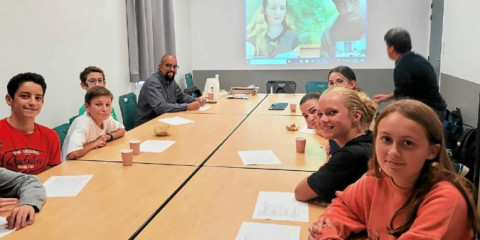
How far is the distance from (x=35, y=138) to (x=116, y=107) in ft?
8.25

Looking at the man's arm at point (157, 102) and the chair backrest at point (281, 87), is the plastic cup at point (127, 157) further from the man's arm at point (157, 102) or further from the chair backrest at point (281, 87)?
the chair backrest at point (281, 87)

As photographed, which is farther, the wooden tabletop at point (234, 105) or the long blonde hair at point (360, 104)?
the wooden tabletop at point (234, 105)

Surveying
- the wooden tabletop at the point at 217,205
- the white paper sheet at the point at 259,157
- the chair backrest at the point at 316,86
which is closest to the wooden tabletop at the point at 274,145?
the white paper sheet at the point at 259,157

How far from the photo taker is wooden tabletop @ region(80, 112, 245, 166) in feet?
7.75

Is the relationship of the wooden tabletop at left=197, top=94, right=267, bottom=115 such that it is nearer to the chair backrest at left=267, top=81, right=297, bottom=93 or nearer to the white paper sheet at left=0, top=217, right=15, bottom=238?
the chair backrest at left=267, top=81, right=297, bottom=93

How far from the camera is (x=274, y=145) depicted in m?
2.63

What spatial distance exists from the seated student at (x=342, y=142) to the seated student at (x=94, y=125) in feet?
4.96

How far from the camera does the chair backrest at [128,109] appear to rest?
4020 millimetres

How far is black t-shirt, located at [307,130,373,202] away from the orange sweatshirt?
0.51 ft

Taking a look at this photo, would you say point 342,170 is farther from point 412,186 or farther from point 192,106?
point 192,106

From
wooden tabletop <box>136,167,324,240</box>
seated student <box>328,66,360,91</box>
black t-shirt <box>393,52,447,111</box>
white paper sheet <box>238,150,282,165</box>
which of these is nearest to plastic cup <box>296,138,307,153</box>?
white paper sheet <box>238,150,282,165</box>

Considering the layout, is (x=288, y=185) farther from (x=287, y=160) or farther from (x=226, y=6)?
(x=226, y=6)

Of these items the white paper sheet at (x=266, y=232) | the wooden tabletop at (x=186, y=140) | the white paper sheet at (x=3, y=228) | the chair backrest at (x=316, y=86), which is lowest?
the white paper sheet at (x=266, y=232)

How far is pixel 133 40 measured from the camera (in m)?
4.90
